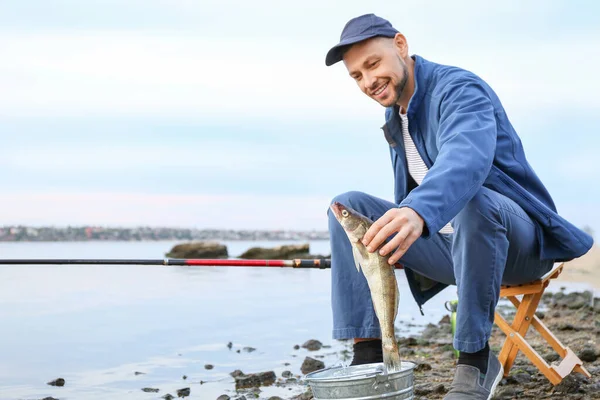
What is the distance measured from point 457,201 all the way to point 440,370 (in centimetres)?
337

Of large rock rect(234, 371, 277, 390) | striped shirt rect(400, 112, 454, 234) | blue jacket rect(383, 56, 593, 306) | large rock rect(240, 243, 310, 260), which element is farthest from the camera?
large rock rect(240, 243, 310, 260)

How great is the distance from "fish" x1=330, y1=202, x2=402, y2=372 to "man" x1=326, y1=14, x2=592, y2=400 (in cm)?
33

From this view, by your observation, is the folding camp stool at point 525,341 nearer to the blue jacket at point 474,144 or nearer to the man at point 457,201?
the man at point 457,201

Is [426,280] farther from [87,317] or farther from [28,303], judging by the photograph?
[28,303]

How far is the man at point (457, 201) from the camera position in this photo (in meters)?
3.55

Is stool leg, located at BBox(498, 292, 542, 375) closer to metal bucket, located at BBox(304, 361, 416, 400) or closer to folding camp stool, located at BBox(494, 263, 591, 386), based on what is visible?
folding camp stool, located at BBox(494, 263, 591, 386)

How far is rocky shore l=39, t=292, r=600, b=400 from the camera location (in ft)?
15.8

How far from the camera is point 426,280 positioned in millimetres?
4688

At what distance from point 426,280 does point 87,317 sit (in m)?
11.4

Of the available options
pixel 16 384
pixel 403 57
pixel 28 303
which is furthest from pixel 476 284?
pixel 28 303

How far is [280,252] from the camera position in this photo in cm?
3334

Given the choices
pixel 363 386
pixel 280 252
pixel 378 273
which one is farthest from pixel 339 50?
pixel 280 252

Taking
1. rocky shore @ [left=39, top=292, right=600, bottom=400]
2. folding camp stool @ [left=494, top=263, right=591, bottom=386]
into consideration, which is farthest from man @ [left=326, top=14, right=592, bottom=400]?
rocky shore @ [left=39, top=292, right=600, bottom=400]

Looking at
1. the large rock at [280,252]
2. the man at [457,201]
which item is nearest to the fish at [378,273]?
the man at [457,201]
